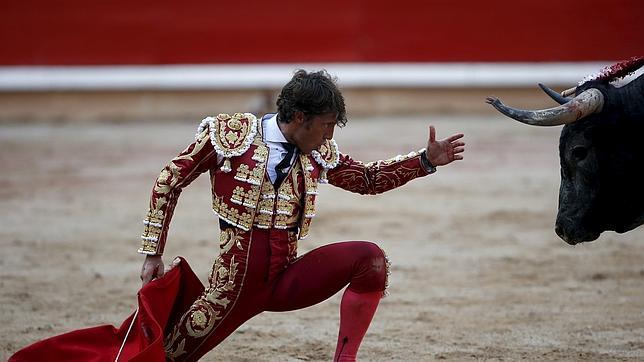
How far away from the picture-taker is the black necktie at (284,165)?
274cm

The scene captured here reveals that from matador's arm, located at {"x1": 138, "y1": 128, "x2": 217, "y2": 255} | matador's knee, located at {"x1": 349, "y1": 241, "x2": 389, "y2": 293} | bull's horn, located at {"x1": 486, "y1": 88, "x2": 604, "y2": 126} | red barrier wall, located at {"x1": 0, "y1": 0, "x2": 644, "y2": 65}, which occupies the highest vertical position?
red barrier wall, located at {"x1": 0, "y1": 0, "x2": 644, "y2": 65}

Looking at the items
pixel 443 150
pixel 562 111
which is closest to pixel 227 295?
pixel 443 150

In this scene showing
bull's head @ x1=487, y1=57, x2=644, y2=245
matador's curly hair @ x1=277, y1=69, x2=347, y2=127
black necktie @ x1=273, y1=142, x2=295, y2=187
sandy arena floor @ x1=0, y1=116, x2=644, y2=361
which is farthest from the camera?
sandy arena floor @ x1=0, y1=116, x2=644, y2=361

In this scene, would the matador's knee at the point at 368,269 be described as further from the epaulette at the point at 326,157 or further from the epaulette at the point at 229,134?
the epaulette at the point at 229,134

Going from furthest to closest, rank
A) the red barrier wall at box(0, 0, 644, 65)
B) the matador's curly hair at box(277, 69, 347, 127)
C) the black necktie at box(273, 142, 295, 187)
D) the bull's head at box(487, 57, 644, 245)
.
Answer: the red barrier wall at box(0, 0, 644, 65) → the bull's head at box(487, 57, 644, 245) → the black necktie at box(273, 142, 295, 187) → the matador's curly hair at box(277, 69, 347, 127)

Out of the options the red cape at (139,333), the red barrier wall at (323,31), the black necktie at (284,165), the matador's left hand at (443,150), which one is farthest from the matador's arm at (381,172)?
the red barrier wall at (323,31)

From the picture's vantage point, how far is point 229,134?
272cm

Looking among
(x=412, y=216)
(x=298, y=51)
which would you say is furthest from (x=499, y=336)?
(x=298, y=51)

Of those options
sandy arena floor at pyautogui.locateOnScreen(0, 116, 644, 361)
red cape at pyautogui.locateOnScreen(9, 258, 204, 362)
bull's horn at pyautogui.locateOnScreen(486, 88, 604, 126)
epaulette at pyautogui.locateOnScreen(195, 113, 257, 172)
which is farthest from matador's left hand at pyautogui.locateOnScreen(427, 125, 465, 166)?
sandy arena floor at pyautogui.locateOnScreen(0, 116, 644, 361)

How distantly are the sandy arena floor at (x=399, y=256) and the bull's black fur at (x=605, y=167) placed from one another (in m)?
0.63

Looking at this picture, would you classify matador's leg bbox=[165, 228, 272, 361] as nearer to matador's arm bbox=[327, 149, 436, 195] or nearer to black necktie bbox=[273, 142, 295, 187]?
black necktie bbox=[273, 142, 295, 187]

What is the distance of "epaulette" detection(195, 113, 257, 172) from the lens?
8.84 feet

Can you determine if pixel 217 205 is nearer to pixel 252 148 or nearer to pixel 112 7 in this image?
pixel 252 148

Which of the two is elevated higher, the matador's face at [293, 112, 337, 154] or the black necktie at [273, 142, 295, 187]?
the matador's face at [293, 112, 337, 154]
